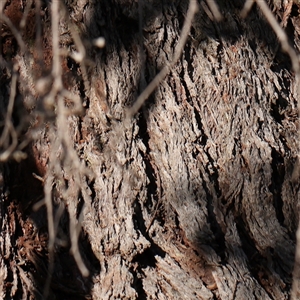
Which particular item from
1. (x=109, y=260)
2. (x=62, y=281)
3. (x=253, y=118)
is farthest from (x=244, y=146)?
(x=62, y=281)

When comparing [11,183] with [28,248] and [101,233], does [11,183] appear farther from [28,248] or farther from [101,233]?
[101,233]

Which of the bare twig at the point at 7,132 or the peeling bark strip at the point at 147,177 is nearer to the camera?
the bare twig at the point at 7,132

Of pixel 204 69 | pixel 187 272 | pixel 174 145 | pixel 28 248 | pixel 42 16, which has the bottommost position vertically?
pixel 187 272

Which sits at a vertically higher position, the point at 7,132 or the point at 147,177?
the point at 7,132

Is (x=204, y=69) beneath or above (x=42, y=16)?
beneath

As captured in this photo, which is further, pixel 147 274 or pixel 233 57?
pixel 233 57

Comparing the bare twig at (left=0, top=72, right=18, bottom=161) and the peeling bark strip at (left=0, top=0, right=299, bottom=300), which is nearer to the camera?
the bare twig at (left=0, top=72, right=18, bottom=161)

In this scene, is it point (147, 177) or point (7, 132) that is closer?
point (7, 132)

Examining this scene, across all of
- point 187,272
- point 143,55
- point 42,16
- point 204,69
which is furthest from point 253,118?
point 42,16
